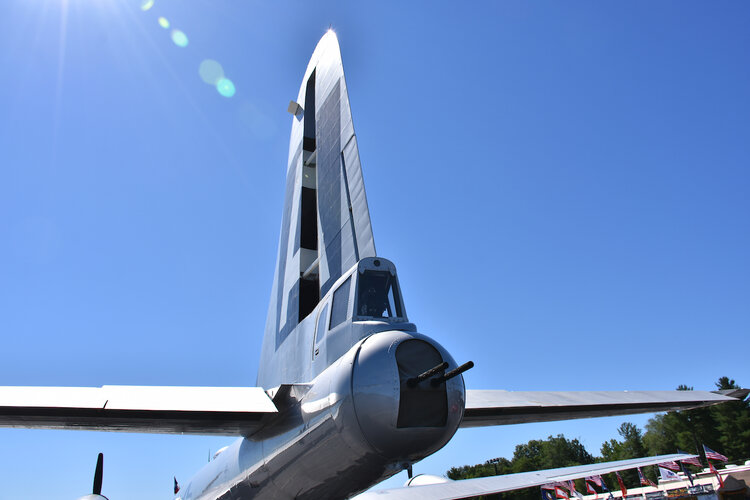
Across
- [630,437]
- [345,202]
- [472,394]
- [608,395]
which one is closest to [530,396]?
[472,394]

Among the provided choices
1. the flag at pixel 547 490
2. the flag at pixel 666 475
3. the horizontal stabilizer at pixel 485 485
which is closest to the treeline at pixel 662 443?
the flag at pixel 547 490

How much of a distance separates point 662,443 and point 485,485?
6254 centimetres

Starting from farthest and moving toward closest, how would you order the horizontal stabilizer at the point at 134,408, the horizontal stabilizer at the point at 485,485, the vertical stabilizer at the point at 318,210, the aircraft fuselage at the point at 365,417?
the horizontal stabilizer at the point at 485,485, the vertical stabilizer at the point at 318,210, the horizontal stabilizer at the point at 134,408, the aircraft fuselage at the point at 365,417

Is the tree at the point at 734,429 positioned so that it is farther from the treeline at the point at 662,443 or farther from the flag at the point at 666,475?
the flag at the point at 666,475

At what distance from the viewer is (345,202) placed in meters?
6.43

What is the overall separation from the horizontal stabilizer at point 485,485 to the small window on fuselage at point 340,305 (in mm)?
7300

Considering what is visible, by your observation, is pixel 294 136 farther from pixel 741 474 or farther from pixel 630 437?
pixel 630 437

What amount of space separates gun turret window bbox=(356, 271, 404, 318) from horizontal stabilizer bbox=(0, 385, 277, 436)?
4.60ft

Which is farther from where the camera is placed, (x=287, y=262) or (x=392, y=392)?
(x=287, y=262)

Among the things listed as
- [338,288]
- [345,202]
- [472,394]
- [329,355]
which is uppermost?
[345,202]

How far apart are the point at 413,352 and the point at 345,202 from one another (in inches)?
124

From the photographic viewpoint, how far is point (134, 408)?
3900mm

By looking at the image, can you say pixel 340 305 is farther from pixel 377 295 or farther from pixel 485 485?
pixel 485 485

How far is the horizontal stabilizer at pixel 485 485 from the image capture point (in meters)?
11.8
